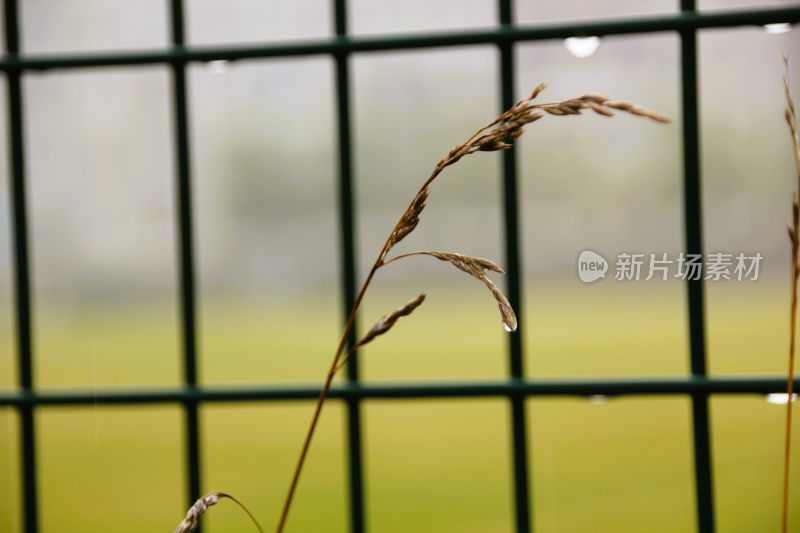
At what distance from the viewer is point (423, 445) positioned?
18.3m

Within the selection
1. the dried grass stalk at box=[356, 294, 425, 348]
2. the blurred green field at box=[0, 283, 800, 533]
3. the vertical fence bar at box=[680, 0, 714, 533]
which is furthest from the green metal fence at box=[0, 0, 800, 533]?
the blurred green field at box=[0, 283, 800, 533]

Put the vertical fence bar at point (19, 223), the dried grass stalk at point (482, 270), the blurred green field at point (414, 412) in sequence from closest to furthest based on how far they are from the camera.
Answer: the dried grass stalk at point (482, 270), the vertical fence bar at point (19, 223), the blurred green field at point (414, 412)

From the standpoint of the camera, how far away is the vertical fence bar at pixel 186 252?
36.7 inches

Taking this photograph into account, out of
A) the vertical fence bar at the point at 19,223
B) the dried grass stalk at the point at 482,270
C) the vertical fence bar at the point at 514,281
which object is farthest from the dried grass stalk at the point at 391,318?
the vertical fence bar at the point at 19,223

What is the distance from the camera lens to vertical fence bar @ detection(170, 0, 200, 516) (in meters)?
0.93

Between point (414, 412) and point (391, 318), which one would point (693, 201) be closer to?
point (391, 318)

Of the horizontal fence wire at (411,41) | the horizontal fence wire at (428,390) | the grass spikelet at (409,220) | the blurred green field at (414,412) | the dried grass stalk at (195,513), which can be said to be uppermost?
the horizontal fence wire at (411,41)

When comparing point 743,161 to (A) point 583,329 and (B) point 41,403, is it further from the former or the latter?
(B) point 41,403

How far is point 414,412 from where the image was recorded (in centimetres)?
1942

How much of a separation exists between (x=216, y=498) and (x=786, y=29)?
0.79 meters

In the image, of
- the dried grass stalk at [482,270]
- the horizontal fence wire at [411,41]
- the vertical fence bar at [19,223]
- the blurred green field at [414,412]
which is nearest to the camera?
the dried grass stalk at [482,270]

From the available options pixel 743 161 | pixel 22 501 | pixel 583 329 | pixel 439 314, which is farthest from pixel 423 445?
pixel 22 501

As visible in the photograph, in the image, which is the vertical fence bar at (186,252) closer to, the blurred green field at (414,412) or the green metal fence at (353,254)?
the green metal fence at (353,254)

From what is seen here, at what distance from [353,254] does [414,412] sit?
1891cm
